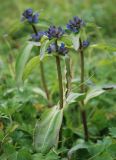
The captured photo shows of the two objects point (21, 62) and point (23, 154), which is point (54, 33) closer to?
point (21, 62)

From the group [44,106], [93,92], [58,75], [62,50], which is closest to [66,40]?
[62,50]

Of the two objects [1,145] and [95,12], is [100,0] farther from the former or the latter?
[1,145]

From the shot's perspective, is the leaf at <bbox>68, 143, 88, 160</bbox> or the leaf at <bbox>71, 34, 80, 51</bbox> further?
the leaf at <bbox>68, 143, 88, 160</bbox>

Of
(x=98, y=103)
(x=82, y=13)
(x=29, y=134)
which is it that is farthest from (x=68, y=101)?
(x=82, y=13)

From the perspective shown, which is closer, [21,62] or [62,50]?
[62,50]

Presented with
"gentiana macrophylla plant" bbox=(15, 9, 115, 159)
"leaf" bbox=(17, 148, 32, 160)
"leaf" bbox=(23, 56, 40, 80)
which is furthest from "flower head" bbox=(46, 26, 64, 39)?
"leaf" bbox=(17, 148, 32, 160)

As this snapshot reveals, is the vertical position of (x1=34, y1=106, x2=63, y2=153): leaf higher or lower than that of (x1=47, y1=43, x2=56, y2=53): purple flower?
lower

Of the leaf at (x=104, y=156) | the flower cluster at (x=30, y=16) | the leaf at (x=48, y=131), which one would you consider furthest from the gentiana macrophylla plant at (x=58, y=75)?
the flower cluster at (x=30, y=16)

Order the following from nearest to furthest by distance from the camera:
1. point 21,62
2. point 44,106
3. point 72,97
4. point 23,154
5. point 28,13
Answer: point 23,154 → point 72,97 → point 21,62 → point 28,13 → point 44,106

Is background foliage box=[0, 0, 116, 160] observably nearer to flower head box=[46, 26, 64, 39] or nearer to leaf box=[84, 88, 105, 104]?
leaf box=[84, 88, 105, 104]
